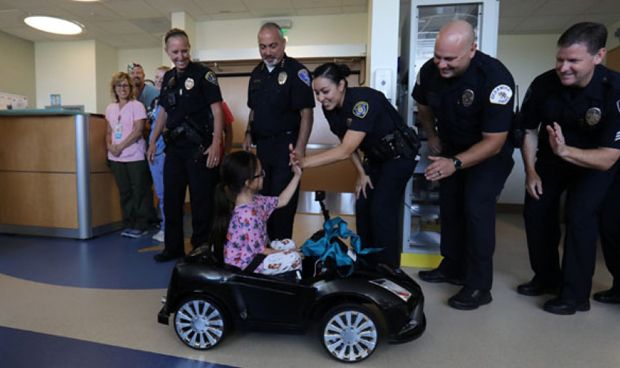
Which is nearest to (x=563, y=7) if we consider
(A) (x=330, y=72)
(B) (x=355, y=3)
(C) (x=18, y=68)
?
(B) (x=355, y=3)

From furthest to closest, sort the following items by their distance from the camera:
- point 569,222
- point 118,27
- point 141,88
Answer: point 118,27
point 141,88
point 569,222

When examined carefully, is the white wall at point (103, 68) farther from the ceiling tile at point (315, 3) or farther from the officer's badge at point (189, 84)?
the officer's badge at point (189, 84)

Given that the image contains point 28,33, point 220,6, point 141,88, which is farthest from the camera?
point 28,33

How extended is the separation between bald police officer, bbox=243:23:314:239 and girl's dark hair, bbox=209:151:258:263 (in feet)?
1.70

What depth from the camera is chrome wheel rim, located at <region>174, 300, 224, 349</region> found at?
1352 mm

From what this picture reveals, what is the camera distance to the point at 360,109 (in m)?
1.64

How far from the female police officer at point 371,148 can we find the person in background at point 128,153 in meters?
1.93

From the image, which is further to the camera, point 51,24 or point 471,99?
point 51,24

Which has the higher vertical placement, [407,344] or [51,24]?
[51,24]

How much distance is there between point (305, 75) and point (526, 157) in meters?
1.18

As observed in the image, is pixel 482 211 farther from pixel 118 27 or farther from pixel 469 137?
pixel 118 27

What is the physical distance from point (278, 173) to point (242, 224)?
1.96 ft

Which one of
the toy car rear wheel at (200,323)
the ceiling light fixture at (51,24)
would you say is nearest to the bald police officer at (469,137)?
the toy car rear wheel at (200,323)

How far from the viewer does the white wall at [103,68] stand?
6.37 meters
